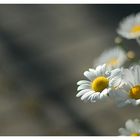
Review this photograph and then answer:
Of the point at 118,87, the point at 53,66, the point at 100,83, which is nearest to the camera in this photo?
the point at 118,87

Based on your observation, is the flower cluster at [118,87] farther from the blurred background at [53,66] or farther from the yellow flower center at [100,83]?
the blurred background at [53,66]

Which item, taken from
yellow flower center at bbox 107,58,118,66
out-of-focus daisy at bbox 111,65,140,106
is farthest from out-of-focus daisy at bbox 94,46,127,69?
out-of-focus daisy at bbox 111,65,140,106

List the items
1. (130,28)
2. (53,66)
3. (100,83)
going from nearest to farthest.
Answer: (100,83)
(130,28)
(53,66)

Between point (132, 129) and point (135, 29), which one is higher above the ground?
point (135, 29)

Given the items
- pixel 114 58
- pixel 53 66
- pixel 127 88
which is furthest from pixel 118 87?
pixel 53 66

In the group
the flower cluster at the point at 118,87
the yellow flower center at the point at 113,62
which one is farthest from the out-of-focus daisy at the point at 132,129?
the yellow flower center at the point at 113,62

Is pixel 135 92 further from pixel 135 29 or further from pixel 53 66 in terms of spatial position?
pixel 53 66

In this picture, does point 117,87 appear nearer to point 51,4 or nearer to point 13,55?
point 13,55

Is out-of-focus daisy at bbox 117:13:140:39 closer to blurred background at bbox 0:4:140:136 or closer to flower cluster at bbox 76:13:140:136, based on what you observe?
flower cluster at bbox 76:13:140:136
